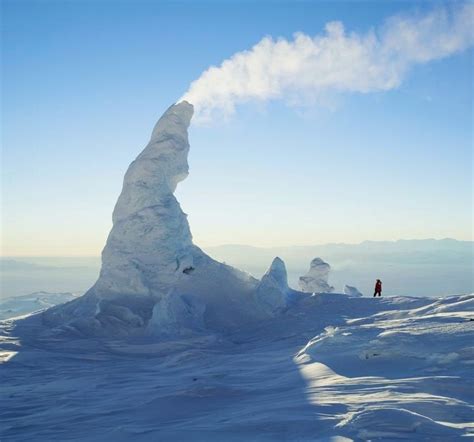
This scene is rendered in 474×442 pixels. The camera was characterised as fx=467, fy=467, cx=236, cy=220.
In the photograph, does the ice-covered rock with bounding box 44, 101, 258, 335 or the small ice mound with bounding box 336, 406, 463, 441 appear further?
the ice-covered rock with bounding box 44, 101, 258, 335

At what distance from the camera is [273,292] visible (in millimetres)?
30766

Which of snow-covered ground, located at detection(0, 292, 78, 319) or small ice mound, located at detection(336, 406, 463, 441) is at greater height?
small ice mound, located at detection(336, 406, 463, 441)

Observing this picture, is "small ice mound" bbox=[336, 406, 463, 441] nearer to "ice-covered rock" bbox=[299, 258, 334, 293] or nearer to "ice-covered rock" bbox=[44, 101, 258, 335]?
"ice-covered rock" bbox=[44, 101, 258, 335]

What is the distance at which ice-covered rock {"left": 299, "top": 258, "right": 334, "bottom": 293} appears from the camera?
166ft

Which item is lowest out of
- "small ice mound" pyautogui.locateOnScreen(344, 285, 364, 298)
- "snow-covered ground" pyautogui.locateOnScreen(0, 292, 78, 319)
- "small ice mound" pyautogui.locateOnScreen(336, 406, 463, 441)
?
"snow-covered ground" pyautogui.locateOnScreen(0, 292, 78, 319)

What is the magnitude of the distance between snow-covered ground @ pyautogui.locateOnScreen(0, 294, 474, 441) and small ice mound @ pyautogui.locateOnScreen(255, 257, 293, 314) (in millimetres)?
6634

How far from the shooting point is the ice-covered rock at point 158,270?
91.8 ft

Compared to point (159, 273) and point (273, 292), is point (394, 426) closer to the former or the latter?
point (273, 292)

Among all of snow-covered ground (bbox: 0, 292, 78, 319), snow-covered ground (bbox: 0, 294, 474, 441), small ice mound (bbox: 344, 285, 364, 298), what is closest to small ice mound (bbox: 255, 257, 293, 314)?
snow-covered ground (bbox: 0, 294, 474, 441)

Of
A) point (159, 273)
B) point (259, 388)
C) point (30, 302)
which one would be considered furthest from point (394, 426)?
point (30, 302)

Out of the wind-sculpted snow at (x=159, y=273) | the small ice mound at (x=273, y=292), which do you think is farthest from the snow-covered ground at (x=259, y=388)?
the small ice mound at (x=273, y=292)

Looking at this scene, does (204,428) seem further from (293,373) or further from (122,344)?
(122,344)

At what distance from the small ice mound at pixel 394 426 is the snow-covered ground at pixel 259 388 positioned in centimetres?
2

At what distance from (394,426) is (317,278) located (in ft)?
143
